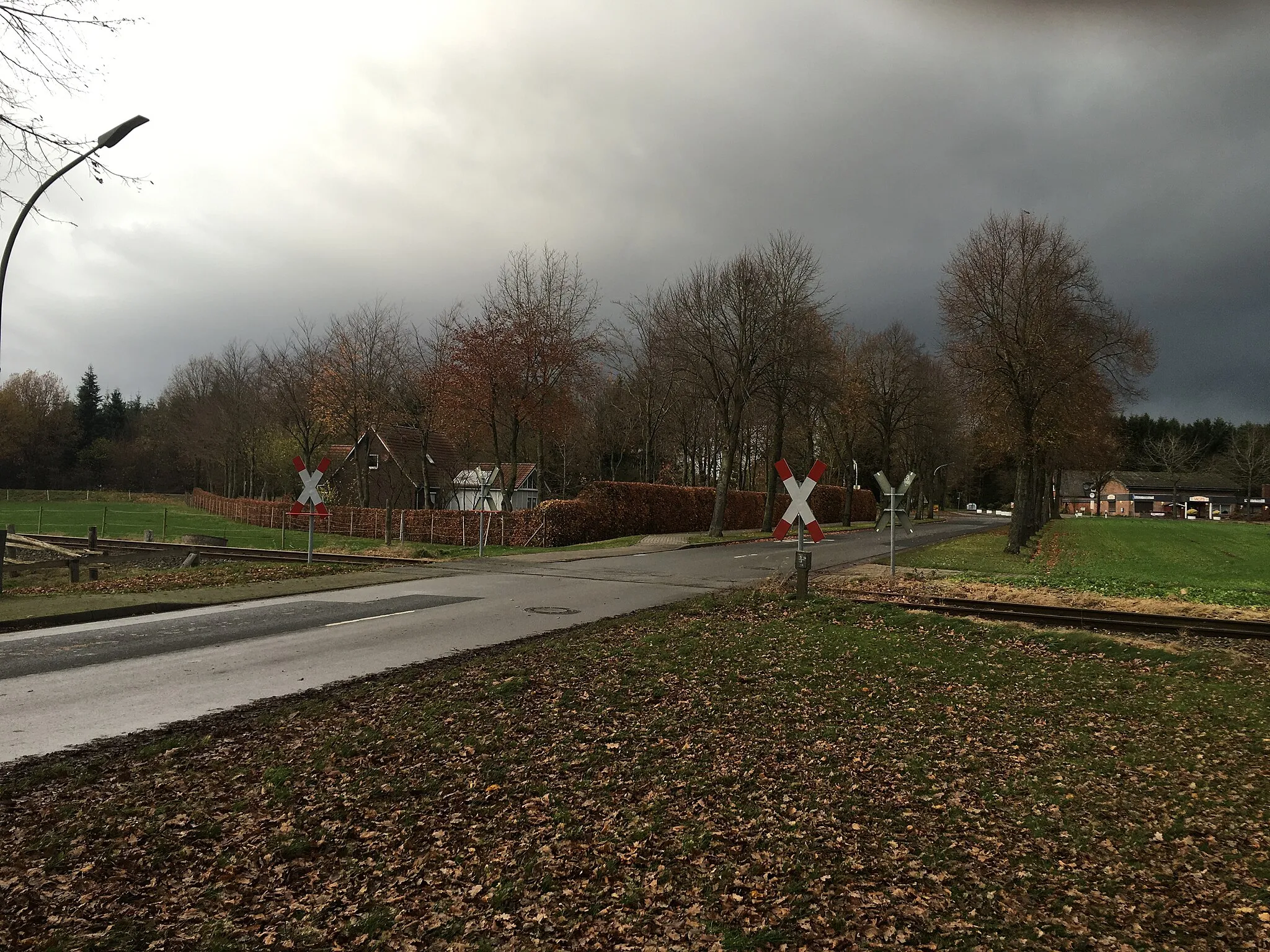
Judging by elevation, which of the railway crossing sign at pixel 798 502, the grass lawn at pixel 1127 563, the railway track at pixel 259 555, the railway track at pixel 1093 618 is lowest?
the grass lawn at pixel 1127 563

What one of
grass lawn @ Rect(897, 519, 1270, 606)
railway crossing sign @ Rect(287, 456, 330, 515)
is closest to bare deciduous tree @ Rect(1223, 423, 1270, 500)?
grass lawn @ Rect(897, 519, 1270, 606)

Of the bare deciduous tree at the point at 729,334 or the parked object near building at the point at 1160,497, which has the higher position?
the bare deciduous tree at the point at 729,334

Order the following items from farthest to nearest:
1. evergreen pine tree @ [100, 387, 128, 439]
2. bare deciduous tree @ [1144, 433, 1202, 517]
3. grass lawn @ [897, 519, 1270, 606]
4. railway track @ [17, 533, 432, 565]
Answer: bare deciduous tree @ [1144, 433, 1202, 517] < evergreen pine tree @ [100, 387, 128, 439] < railway track @ [17, 533, 432, 565] < grass lawn @ [897, 519, 1270, 606]

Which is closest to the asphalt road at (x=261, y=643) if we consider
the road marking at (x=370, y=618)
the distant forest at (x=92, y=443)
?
the road marking at (x=370, y=618)

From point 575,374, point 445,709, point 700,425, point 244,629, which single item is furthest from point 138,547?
point 700,425

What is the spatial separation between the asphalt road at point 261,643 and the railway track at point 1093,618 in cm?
490

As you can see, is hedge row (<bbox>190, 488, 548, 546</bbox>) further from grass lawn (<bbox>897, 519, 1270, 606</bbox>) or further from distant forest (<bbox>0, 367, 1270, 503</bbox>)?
distant forest (<bbox>0, 367, 1270, 503</bbox>)

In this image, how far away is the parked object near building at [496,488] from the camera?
179 feet

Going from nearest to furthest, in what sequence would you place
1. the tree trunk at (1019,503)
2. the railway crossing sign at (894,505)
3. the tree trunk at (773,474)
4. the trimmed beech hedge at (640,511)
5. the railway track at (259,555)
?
the railway crossing sign at (894,505) < the railway track at (259,555) < the tree trunk at (1019,503) < the trimmed beech hedge at (640,511) < the tree trunk at (773,474)

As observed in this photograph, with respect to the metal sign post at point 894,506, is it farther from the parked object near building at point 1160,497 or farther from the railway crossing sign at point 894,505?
the parked object near building at point 1160,497

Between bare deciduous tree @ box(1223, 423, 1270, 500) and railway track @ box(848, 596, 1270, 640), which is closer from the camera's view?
railway track @ box(848, 596, 1270, 640)

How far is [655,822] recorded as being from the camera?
194 inches

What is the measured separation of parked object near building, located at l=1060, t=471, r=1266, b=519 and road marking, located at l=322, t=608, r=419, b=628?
128303mm

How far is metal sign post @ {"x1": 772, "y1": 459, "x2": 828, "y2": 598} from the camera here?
1384 cm
